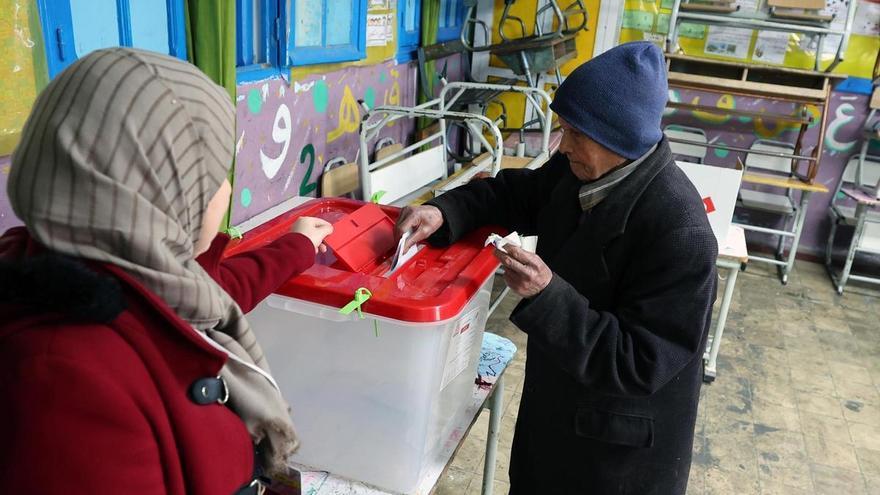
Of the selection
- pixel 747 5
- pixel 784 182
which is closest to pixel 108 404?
pixel 784 182

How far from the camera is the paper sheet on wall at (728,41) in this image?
4172mm

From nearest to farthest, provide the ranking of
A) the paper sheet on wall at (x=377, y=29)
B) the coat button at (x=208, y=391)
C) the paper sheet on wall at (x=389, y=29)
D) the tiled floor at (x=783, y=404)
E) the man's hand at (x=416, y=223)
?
the coat button at (x=208, y=391) → the man's hand at (x=416, y=223) → the tiled floor at (x=783, y=404) → the paper sheet on wall at (x=377, y=29) → the paper sheet on wall at (x=389, y=29)

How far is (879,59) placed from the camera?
3.94 m

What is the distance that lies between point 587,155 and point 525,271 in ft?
0.79

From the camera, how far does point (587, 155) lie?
1074 mm

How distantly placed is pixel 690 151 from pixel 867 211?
1054 millimetres

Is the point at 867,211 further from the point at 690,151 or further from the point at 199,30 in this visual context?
the point at 199,30

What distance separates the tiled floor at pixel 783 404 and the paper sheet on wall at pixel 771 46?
146cm

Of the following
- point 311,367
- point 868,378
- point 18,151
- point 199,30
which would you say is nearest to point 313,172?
point 199,30

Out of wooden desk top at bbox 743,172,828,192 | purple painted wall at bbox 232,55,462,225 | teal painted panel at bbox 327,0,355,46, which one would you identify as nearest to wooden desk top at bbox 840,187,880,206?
wooden desk top at bbox 743,172,828,192

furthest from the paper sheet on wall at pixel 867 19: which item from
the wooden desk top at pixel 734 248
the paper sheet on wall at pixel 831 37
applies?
the wooden desk top at pixel 734 248

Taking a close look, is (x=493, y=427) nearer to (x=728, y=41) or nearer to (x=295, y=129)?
(x=295, y=129)

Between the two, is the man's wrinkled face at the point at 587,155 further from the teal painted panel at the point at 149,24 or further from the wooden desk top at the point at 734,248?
the wooden desk top at the point at 734,248

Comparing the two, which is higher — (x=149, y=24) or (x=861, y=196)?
(x=149, y=24)
